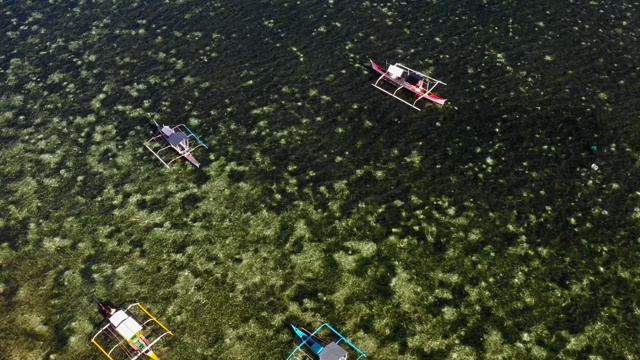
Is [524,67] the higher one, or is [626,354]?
[524,67]

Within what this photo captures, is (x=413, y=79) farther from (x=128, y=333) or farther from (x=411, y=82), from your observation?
(x=128, y=333)

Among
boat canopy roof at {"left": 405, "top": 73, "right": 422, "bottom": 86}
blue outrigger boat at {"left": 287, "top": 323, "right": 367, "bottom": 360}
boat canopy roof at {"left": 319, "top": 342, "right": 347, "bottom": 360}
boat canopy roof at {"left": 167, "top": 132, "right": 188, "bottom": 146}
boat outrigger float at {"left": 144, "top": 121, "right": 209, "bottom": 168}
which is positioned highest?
boat canopy roof at {"left": 405, "top": 73, "right": 422, "bottom": 86}

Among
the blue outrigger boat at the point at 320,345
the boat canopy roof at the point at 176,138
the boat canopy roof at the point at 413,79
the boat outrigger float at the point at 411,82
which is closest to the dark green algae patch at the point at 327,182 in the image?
the blue outrigger boat at the point at 320,345

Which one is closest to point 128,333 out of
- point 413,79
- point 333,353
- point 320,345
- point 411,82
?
point 320,345

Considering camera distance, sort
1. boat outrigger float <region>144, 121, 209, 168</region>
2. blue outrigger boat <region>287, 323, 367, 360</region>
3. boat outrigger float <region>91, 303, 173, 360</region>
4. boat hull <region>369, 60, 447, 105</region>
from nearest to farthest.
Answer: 1. blue outrigger boat <region>287, 323, 367, 360</region>
2. boat outrigger float <region>91, 303, 173, 360</region>
3. boat outrigger float <region>144, 121, 209, 168</region>
4. boat hull <region>369, 60, 447, 105</region>

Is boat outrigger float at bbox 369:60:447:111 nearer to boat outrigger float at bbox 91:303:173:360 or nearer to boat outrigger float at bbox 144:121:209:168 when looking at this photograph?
boat outrigger float at bbox 144:121:209:168

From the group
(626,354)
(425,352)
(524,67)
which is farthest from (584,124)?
(425,352)

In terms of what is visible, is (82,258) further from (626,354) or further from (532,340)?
(626,354)

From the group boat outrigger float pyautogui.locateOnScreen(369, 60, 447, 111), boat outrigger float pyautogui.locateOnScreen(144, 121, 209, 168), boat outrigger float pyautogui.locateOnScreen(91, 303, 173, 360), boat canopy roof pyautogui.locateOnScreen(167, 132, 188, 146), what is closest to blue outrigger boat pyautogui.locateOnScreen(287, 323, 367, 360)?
boat outrigger float pyautogui.locateOnScreen(91, 303, 173, 360)
